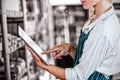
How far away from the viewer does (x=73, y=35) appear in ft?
8.01

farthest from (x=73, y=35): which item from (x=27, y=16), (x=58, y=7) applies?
(x=27, y=16)

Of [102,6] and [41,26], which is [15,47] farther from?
[102,6]

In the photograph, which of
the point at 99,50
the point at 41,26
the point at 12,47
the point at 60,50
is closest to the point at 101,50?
the point at 99,50

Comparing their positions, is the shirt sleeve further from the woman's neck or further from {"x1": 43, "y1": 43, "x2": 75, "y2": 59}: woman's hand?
{"x1": 43, "y1": 43, "x2": 75, "y2": 59}: woman's hand

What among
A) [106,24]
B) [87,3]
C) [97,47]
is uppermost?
[87,3]

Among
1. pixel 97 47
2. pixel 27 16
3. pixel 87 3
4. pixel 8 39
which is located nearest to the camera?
pixel 97 47

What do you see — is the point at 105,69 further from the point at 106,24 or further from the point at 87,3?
the point at 87,3

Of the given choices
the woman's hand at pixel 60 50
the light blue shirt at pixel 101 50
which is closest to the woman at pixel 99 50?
the light blue shirt at pixel 101 50

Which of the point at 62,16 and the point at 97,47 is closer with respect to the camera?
the point at 97,47

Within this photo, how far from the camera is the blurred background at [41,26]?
2215mm

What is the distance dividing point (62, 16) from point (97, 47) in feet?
3.17

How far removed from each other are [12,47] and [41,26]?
41 cm

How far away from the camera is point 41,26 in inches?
93.6

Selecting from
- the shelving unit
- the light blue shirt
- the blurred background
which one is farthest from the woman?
the blurred background
